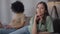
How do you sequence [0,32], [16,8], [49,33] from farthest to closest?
[16,8] < [0,32] < [49,33]

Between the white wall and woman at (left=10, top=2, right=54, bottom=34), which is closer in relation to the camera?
woman at (left=10, top=2, right=54, bottom=34)

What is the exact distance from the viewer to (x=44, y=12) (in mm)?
2266

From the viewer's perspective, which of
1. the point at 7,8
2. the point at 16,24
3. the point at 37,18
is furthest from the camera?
the point at 7,8

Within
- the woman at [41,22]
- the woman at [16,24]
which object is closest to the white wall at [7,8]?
the woman at [16,24]

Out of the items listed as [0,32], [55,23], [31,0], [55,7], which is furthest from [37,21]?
[31,0]

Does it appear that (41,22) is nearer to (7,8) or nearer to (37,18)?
(37,18)

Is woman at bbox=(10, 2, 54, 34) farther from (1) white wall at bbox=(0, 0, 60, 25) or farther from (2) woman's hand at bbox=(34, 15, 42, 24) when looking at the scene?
(1) white wall at bbox=(0, 0, 60, 25)

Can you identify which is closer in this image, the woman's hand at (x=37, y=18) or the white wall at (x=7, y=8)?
the woman's hand at (x=37, y=18)

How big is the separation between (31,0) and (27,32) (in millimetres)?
1269

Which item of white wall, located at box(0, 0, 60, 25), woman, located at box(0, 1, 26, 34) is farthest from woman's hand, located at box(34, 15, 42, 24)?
white wall, located at box(0, 0, 60, 25)

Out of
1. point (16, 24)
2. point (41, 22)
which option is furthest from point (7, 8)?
point (41, 22)

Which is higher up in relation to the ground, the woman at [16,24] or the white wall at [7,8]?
the white wall at [7,8]

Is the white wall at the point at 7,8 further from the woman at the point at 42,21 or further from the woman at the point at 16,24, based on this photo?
the woman at the point at 42,21

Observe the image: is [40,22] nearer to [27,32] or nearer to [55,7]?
[27,32]
